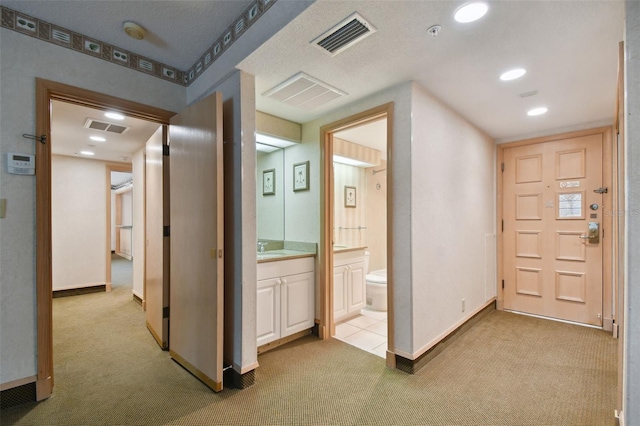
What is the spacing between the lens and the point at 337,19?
1592 mm

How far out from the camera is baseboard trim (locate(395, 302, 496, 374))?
2.31 m

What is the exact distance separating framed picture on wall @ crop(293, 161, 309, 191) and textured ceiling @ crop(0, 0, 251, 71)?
1434 mm

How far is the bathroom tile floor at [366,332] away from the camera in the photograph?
2.83 metres

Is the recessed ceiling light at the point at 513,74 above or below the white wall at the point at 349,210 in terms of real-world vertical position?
above

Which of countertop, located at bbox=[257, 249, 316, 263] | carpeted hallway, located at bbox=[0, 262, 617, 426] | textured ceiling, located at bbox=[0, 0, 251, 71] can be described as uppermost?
textured ceiling, located at bbox=[0, 0, 251, 71]

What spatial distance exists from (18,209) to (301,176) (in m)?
2.27

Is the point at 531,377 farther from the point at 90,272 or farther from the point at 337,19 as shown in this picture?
the point at 90,272

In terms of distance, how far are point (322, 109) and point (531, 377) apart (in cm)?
289

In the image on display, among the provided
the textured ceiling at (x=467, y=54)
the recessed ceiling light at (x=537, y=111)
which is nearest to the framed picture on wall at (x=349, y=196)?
the textured ceiling at (x=467, y=54)

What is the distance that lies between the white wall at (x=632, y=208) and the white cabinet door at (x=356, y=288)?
2.42m

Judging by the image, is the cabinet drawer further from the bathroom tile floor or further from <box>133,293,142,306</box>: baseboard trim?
<box>133,293,142,306</box>: baseboard trim

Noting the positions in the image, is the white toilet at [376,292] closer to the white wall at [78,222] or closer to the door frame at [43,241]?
the door frame at [43,241]

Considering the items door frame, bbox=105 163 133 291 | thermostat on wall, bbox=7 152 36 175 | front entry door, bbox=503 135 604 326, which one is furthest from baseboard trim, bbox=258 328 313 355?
door frame, bbox=105 163 133 291

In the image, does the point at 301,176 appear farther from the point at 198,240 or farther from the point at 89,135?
the point at 89,135
